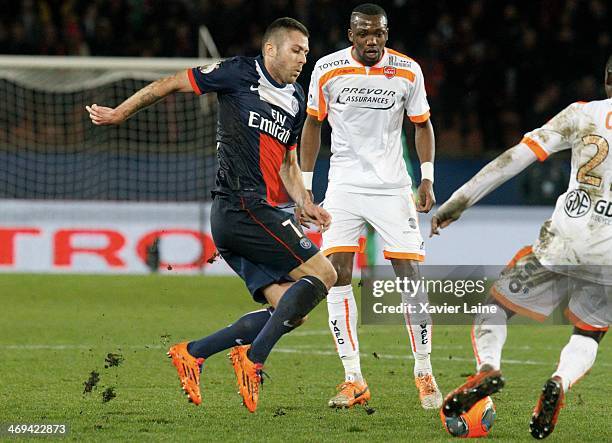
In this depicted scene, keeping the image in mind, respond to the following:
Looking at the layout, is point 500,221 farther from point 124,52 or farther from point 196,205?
point 124,52

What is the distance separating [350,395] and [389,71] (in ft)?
6.48

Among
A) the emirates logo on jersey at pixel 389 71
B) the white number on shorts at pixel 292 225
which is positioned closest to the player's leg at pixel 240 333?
the white number on shorts at pixel 292 225

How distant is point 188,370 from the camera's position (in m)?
6.27

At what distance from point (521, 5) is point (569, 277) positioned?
14.5m

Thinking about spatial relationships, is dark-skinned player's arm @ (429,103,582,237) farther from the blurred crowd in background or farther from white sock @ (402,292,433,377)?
the blurred crowd in background

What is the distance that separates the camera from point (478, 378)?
5.38m

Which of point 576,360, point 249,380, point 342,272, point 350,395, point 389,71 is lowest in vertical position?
point 350,395

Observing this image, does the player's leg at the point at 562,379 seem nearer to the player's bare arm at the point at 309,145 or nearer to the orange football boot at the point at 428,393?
the orange football boot at the point at 428,393

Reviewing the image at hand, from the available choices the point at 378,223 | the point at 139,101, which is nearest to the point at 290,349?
the point at 378,223

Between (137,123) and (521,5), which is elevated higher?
(521,5)

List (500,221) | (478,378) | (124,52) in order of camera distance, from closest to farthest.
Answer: (478,378)
(500,221)
(124,52)

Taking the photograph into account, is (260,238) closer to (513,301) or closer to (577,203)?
(513,301)

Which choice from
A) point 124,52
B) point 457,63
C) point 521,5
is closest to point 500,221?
point 457,63

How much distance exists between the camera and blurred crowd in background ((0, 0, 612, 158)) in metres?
17.5
